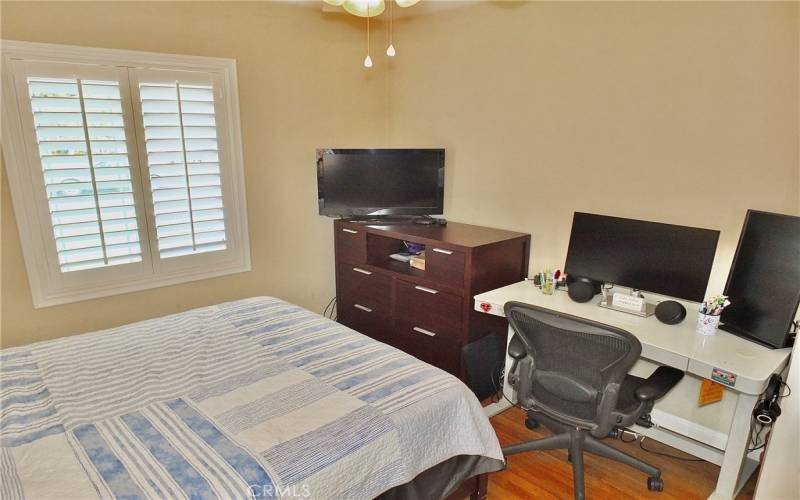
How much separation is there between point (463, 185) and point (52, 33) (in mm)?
2429

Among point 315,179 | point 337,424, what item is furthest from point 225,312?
point 315,179

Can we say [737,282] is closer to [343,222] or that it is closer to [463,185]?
[463,185]

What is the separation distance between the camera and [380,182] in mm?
3160

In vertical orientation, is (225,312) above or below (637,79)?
below

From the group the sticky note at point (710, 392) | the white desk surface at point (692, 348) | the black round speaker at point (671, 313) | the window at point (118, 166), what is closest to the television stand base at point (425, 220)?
the white desk surface at point (692, 348)

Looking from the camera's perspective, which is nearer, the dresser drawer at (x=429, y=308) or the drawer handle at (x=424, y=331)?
the dresser drawer at (x=429, y=308)

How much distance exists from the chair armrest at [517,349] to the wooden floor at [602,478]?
60 cm

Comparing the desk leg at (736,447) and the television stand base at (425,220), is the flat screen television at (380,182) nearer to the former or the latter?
the television stand base at (425,220)

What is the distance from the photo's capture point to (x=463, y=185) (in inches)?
127

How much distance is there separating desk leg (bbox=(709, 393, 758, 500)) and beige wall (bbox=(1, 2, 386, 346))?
264 centimetres

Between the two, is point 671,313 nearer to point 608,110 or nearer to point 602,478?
point 602,478

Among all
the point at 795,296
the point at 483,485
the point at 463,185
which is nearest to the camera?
the point at 795,296

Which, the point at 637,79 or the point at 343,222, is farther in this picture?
the point at 343,222

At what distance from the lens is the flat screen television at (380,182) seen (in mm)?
3121
